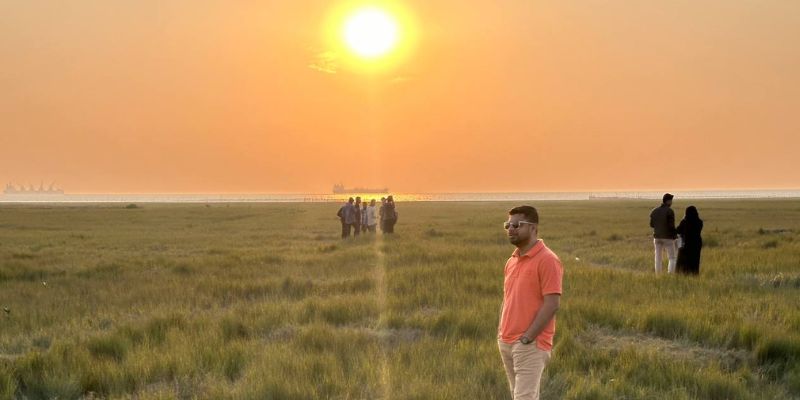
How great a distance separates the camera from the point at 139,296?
1359 cm

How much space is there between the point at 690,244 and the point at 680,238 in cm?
29

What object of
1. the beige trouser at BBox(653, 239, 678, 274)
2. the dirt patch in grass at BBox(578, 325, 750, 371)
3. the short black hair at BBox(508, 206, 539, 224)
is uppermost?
the short black hair at BBox(508, 206, 539, 224)

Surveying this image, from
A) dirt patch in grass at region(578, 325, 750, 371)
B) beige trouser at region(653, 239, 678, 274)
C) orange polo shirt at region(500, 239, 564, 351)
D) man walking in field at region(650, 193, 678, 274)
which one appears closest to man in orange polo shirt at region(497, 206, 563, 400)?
orange polo shirt at region(500, 239, 564, 351)

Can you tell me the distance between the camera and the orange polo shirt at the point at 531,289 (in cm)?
484

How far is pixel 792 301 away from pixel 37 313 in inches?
569

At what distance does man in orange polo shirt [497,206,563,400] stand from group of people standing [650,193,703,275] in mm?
11185

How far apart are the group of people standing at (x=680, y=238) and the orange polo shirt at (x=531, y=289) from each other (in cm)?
1116

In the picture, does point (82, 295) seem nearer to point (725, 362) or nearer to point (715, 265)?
point (725, 362)

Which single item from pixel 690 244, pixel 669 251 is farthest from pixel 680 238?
pixel 669 251

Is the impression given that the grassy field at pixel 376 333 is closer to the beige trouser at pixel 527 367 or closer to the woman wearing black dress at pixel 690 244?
the woman wearing black dress at pixel 690 244

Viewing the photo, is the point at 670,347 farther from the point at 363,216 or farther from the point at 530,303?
the point at 363,216

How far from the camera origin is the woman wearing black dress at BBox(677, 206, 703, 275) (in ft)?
49.1

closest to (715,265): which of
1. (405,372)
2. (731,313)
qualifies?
(731,313)

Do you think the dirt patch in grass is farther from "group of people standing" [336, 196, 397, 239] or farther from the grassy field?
"group of people standing" [336, 196, 397, 239]
